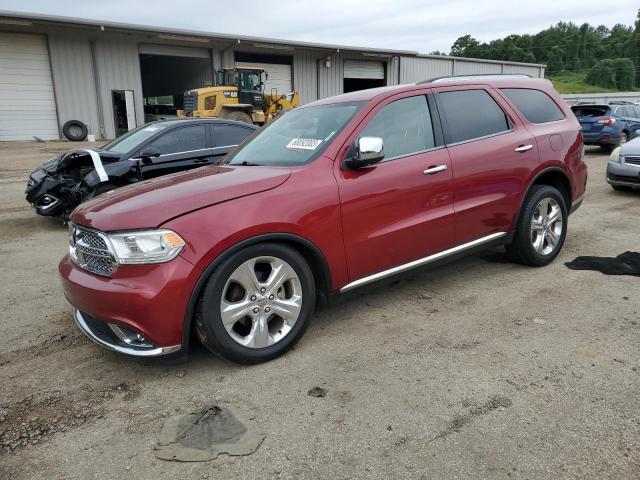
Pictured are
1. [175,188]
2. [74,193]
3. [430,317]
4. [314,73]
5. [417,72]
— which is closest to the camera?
[175,188]

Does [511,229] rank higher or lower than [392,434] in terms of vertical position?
higher

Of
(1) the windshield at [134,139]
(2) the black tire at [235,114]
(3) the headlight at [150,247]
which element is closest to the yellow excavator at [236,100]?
(2) the black tire at [235,114]

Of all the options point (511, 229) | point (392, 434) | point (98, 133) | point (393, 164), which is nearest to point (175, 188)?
point (393, 164)

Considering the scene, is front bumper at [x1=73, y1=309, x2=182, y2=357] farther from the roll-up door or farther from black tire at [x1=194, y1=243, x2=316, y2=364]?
the roll-up door

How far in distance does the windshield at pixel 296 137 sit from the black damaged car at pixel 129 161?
266 centimetres

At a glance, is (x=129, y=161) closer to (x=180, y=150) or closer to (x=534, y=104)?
(x=180, y=150)

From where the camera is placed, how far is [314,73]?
30.4 meters

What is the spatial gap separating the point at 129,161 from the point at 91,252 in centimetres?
437

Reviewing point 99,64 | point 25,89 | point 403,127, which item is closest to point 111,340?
point 403,127

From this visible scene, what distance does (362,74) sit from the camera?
32.2 m

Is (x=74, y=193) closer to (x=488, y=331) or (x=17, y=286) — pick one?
(x=17, y=286)

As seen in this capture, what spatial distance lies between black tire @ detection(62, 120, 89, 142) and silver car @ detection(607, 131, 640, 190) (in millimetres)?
→ 21327

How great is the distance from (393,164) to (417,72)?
3249 cm

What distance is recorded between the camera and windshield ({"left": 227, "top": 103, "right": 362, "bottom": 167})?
12.1ft
